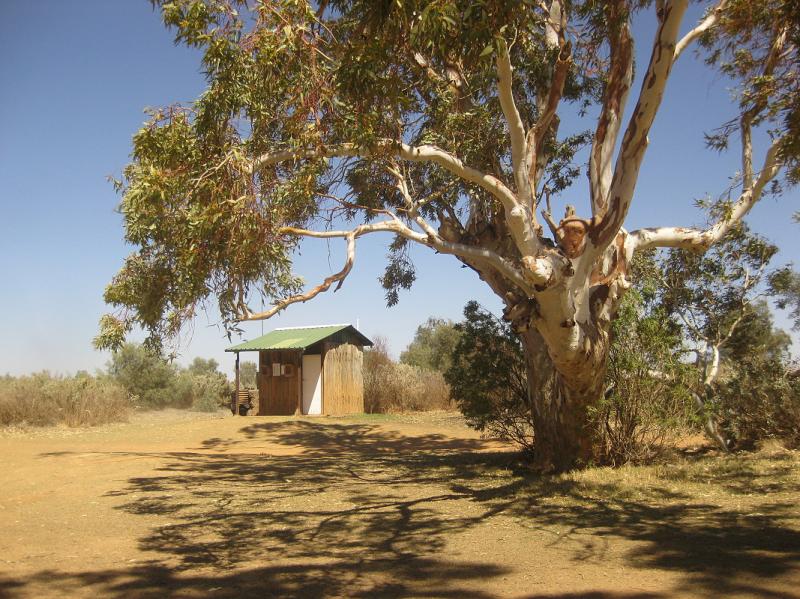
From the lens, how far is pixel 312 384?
24844 mm

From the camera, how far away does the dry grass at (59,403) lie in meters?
20.5

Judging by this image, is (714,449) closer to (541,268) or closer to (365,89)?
(541,268)

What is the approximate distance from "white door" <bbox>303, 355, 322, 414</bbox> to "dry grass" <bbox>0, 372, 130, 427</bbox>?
6241 millimetres

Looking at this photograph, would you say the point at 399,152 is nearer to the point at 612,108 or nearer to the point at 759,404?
the point at 612,108

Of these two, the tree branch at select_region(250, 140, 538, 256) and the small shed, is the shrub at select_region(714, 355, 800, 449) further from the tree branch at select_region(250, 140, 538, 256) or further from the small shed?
the small shed

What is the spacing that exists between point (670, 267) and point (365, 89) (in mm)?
9120

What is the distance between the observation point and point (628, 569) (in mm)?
5391

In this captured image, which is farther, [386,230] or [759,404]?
[759,404]

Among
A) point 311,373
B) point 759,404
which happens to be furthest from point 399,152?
point 311,373

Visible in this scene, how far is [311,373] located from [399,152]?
17.3 meters

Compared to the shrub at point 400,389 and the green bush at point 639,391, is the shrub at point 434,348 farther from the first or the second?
the green bush at point 639,391

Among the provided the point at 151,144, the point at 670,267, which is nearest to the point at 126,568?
the point at 151,144

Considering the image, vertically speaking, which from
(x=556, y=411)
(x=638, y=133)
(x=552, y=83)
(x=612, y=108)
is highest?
(x=552, y=83)

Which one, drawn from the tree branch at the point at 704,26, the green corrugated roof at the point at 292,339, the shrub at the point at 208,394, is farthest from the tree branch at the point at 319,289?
the shrub at the point at 208,394
